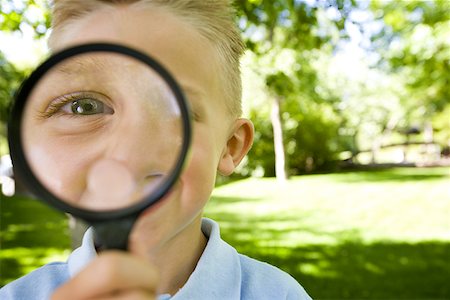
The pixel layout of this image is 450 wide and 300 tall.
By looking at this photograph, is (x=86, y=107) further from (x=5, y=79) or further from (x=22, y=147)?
(x=5, y=79)

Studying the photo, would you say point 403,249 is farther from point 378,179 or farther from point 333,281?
point 378,179

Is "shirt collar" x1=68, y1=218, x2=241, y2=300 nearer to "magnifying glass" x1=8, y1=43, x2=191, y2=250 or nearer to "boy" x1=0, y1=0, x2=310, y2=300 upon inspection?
"boy" x1=0, y1=0, x2=310, y2=300

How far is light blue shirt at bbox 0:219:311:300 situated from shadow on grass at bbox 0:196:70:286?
5.57 meters

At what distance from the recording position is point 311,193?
16453mm

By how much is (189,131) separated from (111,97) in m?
0.39

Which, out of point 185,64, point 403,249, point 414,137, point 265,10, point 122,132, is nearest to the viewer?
point 122,132

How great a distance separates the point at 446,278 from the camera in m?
7.76

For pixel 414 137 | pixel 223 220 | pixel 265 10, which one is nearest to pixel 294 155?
pixel 223 220

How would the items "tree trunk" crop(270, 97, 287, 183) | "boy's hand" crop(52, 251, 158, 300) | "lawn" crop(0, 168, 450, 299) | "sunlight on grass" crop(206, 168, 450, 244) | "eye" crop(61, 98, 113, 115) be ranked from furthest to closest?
"tree trunk" crop(270, 97, 287, 183)
"sunlight on grass" crop(206, 168, 450, 244)
"lawn" crop(0, 168, 450, 299)
"eye" crop(61, 98, 113, 115)
"boy's hand" crop(52, 251, 158, 300)

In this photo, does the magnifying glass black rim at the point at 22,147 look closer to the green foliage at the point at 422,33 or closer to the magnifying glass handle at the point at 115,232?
the magnifying glass handle at the point at 115,232

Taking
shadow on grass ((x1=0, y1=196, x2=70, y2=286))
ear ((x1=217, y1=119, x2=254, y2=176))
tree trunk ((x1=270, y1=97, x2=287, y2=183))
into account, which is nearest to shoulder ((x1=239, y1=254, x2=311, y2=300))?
ear ((x1=217, y1=119, x2=254, y2=176))

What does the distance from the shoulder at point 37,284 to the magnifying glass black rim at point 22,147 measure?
2.70 feet

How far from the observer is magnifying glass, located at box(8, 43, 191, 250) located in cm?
101

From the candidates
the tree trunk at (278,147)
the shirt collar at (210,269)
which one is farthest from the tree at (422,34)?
the tree trunk at (278,147)
